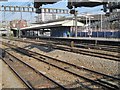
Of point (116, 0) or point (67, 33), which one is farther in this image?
point (67, 33)

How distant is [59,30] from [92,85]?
53.1 metres

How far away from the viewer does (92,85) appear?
10508mm

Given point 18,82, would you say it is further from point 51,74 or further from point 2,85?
point 51,74

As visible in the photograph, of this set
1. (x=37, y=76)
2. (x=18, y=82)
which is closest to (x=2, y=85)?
(x=18, y=82)

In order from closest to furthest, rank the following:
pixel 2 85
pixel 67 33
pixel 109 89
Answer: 1. pixel 109 89
2. pixel 2 85
3. pixel 67 33

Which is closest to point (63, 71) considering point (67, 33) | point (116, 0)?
point (116, 0)

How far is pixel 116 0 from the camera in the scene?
1473cm

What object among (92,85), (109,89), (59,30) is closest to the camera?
(109,89)

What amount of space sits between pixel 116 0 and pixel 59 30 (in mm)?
48794

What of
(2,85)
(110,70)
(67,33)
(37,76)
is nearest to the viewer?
(2,85)

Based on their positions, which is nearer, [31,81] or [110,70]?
[31,81]

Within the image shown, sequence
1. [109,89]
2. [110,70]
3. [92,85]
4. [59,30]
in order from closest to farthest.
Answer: [109,89], [92,85], [110,70], [59,30]

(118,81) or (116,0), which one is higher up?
(116,0)

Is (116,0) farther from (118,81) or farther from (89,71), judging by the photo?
(118,81)
